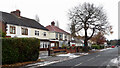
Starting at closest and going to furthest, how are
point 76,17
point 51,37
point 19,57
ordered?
point 19,57 → point 76,17 → point 51,37

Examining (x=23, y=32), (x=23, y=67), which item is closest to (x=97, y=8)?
(x=23, y=32)

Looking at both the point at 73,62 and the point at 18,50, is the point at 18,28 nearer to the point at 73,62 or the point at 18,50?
the point at 18,50

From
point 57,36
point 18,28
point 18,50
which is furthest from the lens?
point 57,36

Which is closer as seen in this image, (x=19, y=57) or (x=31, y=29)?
(x=19, y=57)

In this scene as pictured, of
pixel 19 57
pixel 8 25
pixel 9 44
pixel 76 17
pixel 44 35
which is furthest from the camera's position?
pixel 44 35

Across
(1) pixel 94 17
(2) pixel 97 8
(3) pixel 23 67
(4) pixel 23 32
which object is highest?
(2) pixel 97 8

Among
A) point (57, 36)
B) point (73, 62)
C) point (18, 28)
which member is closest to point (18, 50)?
point (73, 62)

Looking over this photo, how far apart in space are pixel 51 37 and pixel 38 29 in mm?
8850

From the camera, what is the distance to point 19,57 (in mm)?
16906

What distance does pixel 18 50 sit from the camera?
55.1 ft

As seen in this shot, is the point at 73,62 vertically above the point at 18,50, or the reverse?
the point at 18,50

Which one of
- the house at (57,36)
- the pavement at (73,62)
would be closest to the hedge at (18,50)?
the pavement at (73,62)

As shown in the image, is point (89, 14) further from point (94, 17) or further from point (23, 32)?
point (23, 32)

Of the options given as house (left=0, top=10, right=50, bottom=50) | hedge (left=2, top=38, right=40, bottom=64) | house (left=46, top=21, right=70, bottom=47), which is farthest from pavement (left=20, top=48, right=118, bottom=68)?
house (left=46, top=21, right=70, bottom=47)
